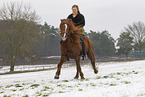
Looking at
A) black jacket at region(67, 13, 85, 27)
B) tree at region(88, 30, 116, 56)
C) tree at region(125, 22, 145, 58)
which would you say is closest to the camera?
black jacket at region(67, 13, 85, 27)

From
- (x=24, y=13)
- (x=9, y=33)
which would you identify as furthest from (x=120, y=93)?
(x=24, y=13)

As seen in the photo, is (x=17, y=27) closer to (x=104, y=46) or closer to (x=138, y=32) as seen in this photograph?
(x=138, y=32)

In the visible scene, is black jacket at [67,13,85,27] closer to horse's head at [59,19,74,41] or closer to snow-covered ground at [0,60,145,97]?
horse's head at [59,19,74,41]

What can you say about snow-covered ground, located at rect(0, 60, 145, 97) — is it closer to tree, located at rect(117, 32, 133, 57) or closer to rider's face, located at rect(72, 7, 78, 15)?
rider's face, located at rect(72, 7, 78, 15)

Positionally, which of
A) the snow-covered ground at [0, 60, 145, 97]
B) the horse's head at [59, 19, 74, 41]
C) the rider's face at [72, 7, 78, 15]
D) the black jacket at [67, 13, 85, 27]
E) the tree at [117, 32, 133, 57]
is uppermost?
the tree at [117, 32, 133, 57]

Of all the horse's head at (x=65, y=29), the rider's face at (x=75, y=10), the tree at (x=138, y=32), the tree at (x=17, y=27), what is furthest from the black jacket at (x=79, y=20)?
the tree at (x=138, y=32)

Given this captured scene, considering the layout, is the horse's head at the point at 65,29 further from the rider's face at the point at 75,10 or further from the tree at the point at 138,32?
the tree at the point at 138,32

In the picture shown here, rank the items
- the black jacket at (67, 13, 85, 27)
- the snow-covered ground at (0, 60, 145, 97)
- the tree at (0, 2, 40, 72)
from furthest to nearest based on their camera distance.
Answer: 1. the tree at (0, 2, 40, 72)
2. the black jacket at (67, 13, 85, 27)
3. the snow-covered ground at (0, 60, 145, 97)

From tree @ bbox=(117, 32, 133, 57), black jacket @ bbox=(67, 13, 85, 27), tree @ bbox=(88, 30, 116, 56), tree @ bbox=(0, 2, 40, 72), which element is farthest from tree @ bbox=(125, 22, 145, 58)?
black jacket @ bbox=(67, 13, 85, 27)

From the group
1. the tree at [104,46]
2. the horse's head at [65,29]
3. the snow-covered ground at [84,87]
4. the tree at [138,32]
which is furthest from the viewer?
the tree at [104,46]

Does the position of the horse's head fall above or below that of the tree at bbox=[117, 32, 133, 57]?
below

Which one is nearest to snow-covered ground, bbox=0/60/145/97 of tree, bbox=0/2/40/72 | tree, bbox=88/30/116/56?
tree, bbox=0/2/40/72

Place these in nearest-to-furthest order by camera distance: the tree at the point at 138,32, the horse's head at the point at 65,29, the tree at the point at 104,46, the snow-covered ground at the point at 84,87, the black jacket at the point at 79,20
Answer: the snow-covered ground at the point at 84,87 < the horse's head at the point at 65,29 < the black jacket at the point at 79,20 < the tree at the point at 138,32 < the tree at the point at 104,46

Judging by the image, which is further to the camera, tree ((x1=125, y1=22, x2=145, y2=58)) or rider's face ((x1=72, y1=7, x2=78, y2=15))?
tree ((x1=125, y1=22, x2=145, y2=58))
